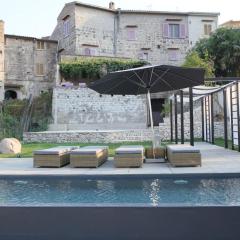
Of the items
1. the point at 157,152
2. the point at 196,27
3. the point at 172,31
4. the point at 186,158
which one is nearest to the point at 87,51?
the point at 172,31

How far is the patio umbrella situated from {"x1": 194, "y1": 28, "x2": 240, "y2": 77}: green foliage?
22.7 m

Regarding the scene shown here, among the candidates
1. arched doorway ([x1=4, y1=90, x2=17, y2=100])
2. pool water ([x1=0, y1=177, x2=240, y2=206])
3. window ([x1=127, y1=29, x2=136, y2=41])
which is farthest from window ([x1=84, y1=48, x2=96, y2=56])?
pool water ([x1=0, y1=177, x2=240, y2=206])

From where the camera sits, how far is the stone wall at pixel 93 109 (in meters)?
28.2

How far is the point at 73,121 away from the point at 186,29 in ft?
57.8

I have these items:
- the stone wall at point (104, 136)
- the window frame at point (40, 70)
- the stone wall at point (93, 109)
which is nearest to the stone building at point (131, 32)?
the window frame at point (40, 70)

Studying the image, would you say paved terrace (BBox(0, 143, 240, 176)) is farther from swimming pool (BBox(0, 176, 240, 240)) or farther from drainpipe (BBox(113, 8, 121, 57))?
drainpipe (BBox(113, 8, 121, 57))

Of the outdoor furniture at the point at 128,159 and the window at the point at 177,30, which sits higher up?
the window at the point at 177,30

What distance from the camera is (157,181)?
7934 mm

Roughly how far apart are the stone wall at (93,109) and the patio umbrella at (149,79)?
53.2 ft

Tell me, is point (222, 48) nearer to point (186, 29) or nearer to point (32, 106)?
point (186, 29)

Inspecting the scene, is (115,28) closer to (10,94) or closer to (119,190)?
(10,94)

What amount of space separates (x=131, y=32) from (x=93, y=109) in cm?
1324

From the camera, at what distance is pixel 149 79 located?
428 inches

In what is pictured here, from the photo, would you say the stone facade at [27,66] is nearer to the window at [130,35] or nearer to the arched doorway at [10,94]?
the arched doorway at [10,94]
